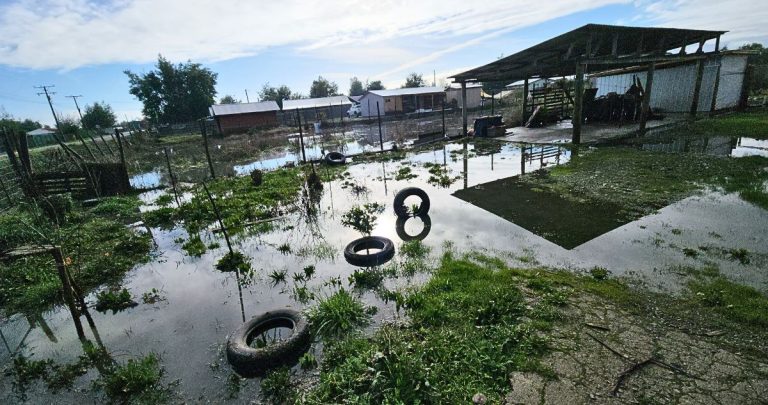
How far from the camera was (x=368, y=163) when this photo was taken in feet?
52.9

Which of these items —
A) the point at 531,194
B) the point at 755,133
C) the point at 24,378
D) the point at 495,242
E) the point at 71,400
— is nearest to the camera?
the point at 71,400

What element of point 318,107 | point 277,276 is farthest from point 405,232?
point 318,107

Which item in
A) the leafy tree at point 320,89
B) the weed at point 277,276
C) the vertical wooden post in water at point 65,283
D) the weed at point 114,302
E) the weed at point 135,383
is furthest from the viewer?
the leafy tree at point 320,89

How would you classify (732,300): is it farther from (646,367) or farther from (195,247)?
(195,247)

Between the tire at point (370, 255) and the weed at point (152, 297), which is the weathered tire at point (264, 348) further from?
the weed at point (152, 297)

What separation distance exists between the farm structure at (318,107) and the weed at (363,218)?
144 ft

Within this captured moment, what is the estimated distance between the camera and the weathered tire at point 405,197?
8.48 metres

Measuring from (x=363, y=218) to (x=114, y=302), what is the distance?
5.21 metres

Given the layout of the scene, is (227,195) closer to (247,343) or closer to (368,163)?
(368,163)

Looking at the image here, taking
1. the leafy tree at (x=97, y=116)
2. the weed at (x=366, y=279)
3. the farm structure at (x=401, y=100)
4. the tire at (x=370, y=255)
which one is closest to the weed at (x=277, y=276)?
the tire at (x=370, y=255)

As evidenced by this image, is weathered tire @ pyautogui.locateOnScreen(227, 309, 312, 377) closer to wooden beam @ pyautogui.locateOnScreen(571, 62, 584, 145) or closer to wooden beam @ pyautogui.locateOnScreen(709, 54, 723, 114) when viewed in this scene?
wooden beam @ pyautogui.locateOnScreen(571, 62, 584, 145)

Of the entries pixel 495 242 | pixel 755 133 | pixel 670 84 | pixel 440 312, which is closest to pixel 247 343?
pixel 440 312

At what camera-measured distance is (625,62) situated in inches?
591

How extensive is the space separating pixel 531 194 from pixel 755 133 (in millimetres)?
12898
